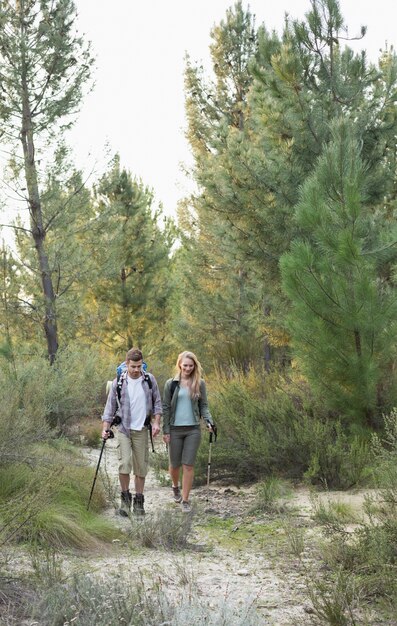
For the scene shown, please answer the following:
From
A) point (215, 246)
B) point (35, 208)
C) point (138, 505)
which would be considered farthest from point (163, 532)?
point (215, 246)

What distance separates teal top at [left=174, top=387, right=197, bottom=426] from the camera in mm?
8234

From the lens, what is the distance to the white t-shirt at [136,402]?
7.87m

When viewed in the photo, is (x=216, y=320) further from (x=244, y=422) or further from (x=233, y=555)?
(x=233, y=555)

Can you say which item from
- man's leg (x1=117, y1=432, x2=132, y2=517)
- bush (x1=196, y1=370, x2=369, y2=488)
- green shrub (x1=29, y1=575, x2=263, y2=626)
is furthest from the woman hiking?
green shrub (x1=29, y1=575, x2=263, y2=626)

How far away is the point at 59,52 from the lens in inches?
609

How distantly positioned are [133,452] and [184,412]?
70cm

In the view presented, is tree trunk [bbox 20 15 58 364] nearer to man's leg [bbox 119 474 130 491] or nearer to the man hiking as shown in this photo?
the man hiking

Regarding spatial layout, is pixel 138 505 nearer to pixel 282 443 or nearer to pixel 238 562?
pixel 238 562

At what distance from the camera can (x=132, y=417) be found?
7.88 m

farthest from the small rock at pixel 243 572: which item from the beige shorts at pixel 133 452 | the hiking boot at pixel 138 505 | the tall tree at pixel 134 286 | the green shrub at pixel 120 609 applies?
the tall tree at pixel 134 286

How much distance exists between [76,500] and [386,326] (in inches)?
166

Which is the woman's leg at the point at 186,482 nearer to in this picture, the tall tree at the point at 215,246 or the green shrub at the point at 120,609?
the green shrub at the point at 120,609

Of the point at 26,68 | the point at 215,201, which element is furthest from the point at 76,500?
the point at 26,68

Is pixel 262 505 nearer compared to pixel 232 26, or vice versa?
pixel 262 505
